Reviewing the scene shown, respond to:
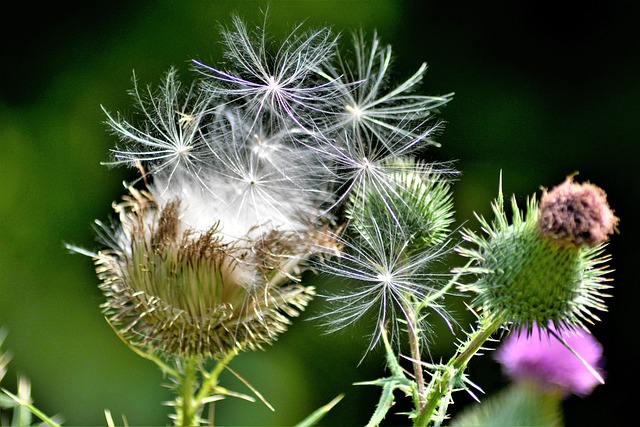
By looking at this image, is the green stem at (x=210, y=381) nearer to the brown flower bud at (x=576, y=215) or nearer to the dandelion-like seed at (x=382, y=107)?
the dandelion-like seed at (x=382, y=107)

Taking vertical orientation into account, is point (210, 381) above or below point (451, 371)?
below

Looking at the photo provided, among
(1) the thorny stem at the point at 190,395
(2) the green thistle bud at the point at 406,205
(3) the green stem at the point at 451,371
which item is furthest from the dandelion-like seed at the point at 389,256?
(1) the thorny stem at the point at 190,395

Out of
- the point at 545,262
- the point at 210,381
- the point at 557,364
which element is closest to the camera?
the point at 557,364

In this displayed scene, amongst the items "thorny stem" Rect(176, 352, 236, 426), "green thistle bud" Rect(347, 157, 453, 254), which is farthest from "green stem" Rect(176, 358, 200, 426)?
"green thistle bud" Rect(347, 157, 453, 254)

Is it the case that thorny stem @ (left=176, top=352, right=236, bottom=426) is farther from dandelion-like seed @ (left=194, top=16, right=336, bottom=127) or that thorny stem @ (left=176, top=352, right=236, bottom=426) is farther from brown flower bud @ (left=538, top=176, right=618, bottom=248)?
brown flower bud @ (left=538, top=176, right=618, bottom=248)

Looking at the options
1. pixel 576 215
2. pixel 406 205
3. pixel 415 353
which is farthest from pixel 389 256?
pixel 576 215

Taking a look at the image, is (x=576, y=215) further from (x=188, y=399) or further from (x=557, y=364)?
(x=188, y=399)
